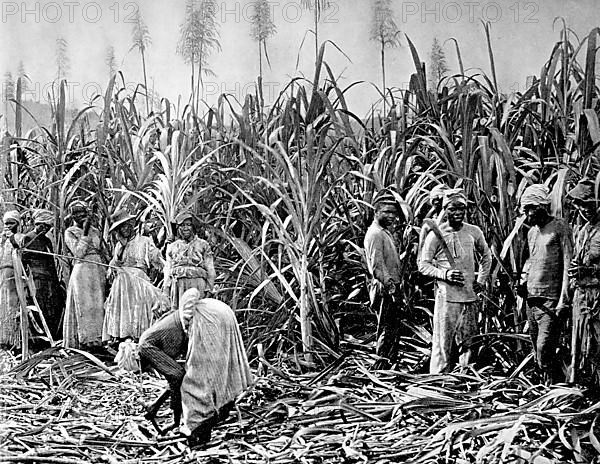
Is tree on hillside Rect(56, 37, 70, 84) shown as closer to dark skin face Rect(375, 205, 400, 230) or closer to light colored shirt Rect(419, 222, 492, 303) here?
dark skin face Rect(375, 205, 400, 230)

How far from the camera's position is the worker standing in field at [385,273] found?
2418 mm

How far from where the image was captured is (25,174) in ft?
9.45

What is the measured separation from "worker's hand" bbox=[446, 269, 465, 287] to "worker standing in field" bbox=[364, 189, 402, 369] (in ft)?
0.58

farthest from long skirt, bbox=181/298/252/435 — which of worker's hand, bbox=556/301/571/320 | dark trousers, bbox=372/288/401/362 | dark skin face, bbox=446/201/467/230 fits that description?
worker's hand, bbox=556/301/571/320

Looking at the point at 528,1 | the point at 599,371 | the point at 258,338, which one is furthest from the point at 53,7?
the point at 599,371

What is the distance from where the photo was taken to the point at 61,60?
280 centimetres

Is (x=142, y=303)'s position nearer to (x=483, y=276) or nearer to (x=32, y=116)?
(x=32, y=116)

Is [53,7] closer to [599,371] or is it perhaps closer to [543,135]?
[543,135]

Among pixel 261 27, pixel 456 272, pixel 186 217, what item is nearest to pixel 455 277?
pixel 456 272

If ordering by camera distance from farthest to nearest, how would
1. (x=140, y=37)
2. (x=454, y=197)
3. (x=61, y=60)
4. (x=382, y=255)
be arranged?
(x=61, y=60), (x=140, y=37), (x=382, y=255), (x=454, y=197)

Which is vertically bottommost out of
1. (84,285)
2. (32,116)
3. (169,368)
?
(169,368)

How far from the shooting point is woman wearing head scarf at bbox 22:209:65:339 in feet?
9.31

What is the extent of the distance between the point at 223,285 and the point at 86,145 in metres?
0.80

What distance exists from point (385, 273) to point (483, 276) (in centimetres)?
31
